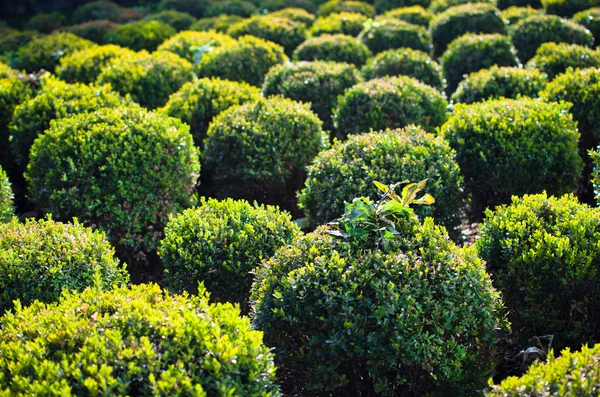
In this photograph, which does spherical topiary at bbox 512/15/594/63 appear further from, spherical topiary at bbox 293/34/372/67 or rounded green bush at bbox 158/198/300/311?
rounded green bush at bbox 158/198/300/311

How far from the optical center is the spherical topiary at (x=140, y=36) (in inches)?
484

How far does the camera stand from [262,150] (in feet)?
19.9

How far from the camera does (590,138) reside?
6672 mm

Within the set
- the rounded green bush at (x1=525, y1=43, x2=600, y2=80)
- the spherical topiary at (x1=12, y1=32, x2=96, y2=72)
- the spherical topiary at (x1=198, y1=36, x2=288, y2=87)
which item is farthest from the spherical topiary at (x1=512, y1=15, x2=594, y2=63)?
the spherical topiary at (x1=12, y1=32, x2=96, y2=72)

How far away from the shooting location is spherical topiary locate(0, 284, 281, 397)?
8.76ft

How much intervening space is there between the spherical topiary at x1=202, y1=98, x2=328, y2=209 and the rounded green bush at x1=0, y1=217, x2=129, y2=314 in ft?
7.01

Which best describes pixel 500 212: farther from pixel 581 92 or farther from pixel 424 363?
pixel 581 92

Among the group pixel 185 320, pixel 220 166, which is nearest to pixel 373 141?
pixel 220 166

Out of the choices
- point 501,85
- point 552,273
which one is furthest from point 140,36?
point 552,273

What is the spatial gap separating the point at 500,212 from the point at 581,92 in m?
3.14

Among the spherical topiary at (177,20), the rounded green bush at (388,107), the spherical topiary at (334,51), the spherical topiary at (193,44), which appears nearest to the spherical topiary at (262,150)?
the rounded green bush at (388,107)

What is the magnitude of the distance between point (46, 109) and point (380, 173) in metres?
4.36

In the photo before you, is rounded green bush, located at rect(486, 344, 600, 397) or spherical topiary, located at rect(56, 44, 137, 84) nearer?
rounded green bush, located at rect(486, 344, 600, 397)

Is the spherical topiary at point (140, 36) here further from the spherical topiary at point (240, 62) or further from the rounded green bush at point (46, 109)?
the rounded green bush at point (46, 109)
